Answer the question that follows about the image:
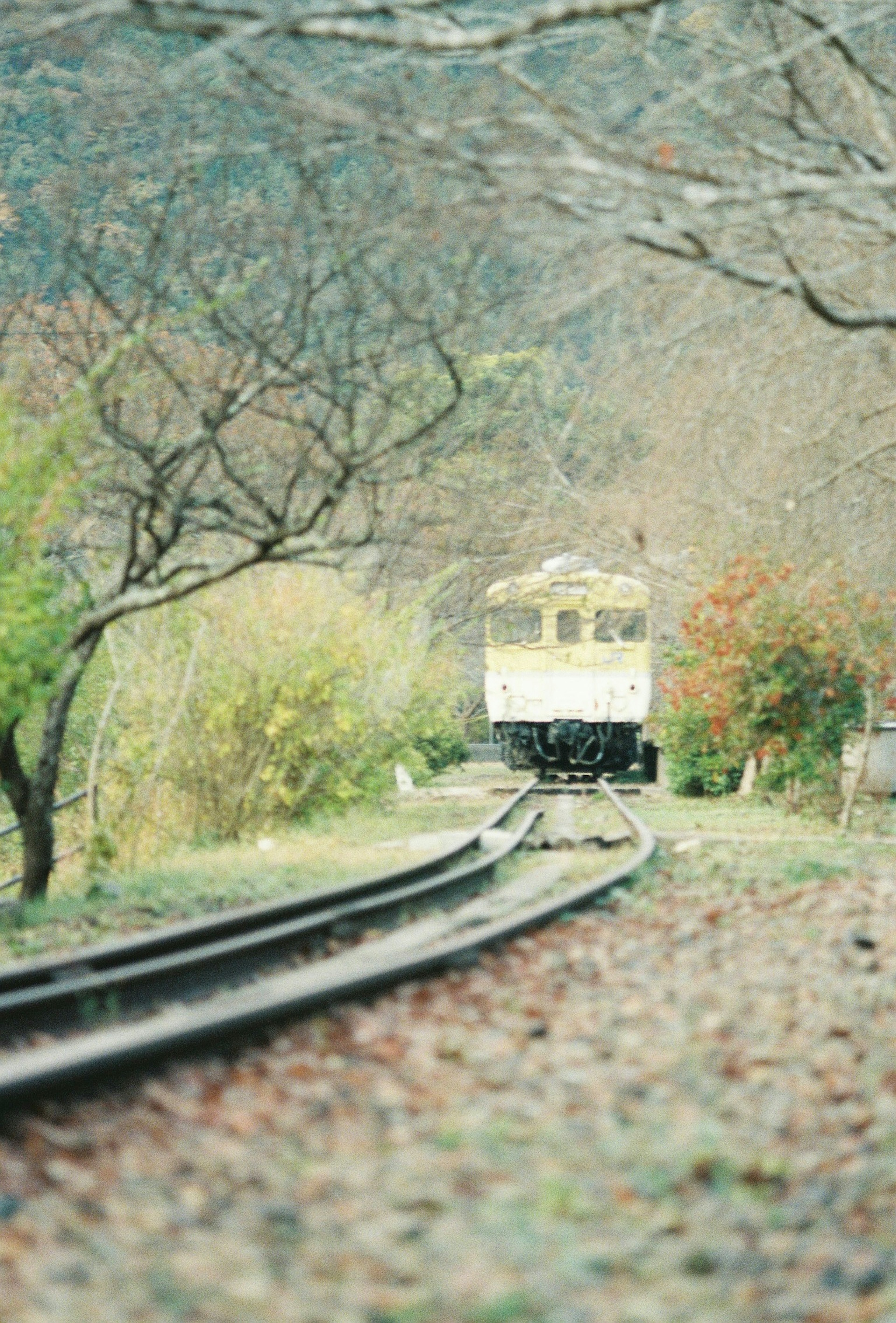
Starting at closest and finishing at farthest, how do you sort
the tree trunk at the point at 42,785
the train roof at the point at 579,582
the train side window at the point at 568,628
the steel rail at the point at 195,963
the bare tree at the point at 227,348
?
the steel rail at the point at 195,963 → the bare tree at the point at 227,348 → the tree trunk at the point at 42,785 → the train roof at the point at 579,582 → the train side window at the point at 568,628

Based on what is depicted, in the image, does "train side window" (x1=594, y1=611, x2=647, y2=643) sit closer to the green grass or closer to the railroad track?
the green grass

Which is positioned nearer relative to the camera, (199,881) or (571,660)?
(199,881)

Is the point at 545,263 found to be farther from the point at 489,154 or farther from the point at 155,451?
the point at 155,451

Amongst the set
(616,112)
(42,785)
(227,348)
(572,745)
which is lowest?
(572,745)

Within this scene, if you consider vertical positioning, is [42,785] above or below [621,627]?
below

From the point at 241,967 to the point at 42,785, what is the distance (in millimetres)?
4786

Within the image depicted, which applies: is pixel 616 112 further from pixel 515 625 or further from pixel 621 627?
pixel 515 625

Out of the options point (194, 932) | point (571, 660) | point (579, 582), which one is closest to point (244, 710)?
point (194, 932)

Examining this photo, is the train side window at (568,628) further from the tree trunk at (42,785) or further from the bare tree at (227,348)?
the tree trunk at (42,785)

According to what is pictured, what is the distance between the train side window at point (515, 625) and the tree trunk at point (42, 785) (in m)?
16.0

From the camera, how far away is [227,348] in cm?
1538

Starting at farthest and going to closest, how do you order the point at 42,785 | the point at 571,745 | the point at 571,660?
the point at 571,745
the point at 571,660
the point at 42,785

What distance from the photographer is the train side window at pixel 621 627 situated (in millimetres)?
26859

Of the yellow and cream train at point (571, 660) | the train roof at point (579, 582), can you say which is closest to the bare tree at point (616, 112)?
the train roof at point (579, 582)
